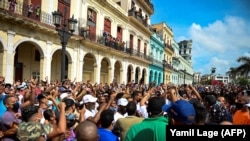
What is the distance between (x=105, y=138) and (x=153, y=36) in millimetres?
34300

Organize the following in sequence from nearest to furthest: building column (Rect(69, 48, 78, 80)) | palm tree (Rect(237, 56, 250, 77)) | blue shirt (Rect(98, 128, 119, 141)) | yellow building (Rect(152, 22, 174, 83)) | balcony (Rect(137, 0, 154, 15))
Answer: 1. blue shirt (Rect(98, 128, 119, 141))
2. building column (Rect(69, 48, 78, 80))
3. balcony (Rect(137, 0, 154, 15))
4. palm tree (Rect(237, 56, 250, 77))
5. yellow building (Rect(152, 22, 174, 83))

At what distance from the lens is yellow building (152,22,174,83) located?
43.8m

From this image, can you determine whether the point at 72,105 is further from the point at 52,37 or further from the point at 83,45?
the point at 83,45

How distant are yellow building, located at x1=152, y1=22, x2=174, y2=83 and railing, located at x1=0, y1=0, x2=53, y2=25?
97.8 feet

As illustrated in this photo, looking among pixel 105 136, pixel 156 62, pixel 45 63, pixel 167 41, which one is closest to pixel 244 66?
pixel 156 62

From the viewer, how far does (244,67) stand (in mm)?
35844

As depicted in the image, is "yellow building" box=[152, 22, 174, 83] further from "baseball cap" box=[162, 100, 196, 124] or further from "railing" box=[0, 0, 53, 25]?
"baseball cap" box=[162, 100, 196, 124]

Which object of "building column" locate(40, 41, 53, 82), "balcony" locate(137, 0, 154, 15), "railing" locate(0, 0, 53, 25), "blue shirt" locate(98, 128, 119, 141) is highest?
"balcony" locate(137, 0, 154, 15)

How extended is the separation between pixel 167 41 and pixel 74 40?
30935 mm

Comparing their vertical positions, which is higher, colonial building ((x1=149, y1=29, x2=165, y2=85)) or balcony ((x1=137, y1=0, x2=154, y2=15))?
A: balcony ((x1=137, y1=0, x2=154, y2=15))

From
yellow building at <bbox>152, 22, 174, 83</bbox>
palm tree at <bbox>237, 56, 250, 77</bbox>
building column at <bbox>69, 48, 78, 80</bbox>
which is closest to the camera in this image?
building column at <bbox>69, 48, 78, 80</bbox>

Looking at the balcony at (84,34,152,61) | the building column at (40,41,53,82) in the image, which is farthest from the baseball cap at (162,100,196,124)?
the balcony at (84,34,152,61)

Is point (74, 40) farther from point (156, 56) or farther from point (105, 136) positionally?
point (156, 56)

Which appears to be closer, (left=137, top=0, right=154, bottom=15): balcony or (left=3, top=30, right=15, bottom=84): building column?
(left=3, top=30, right=15, bottom=84): building column
